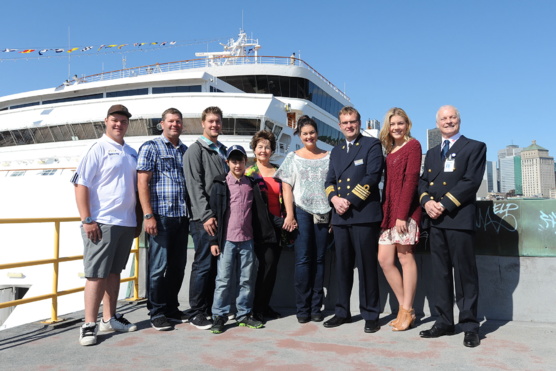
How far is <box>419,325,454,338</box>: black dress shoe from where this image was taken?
11.2 feet

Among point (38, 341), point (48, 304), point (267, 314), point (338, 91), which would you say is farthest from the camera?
point (338, 91)

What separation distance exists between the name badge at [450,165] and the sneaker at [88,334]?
3.02m

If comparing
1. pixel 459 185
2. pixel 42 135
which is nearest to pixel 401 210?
pixel 459 185

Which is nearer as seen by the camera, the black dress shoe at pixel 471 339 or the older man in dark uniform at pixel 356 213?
the black dress shoe at pixel 471 339

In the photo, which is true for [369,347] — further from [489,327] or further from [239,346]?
[489,327]

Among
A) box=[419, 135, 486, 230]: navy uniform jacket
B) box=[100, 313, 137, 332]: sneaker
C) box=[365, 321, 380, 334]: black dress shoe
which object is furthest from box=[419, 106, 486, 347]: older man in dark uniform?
box=[100, 313, 137, 332]: sneaker

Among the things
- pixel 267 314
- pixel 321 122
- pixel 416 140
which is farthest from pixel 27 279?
pixel 321 122

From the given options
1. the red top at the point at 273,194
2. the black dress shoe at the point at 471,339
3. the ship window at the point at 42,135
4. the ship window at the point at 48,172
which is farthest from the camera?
the ship window at the point at 42,135

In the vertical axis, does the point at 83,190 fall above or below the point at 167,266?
above

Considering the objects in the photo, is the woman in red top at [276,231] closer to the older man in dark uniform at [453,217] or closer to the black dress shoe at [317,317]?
the black dress shoe at [317,317]

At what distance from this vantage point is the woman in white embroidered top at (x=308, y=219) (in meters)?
3.96

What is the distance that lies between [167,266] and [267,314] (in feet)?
3.46

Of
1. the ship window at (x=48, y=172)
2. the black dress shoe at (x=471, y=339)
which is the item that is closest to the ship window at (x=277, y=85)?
the ship window at (x=48, y=172)

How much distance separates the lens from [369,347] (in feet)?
10.5
